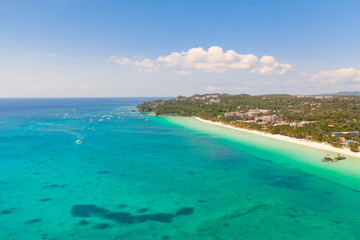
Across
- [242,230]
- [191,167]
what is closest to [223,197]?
[242,230]

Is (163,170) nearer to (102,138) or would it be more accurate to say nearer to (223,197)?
(223,197)

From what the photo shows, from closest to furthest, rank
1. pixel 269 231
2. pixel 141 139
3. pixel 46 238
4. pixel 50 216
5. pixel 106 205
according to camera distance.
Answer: pixel 46 238 < pixel 269 231 < pixel 50 216 < pixel 106 205 < pixel 141 139

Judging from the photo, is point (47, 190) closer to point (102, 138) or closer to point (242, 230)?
point (242, 230)

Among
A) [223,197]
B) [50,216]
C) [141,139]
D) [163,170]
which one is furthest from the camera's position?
[141,139]

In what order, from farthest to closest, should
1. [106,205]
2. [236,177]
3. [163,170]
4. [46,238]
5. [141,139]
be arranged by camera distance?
1. [141,139]
2. [163,170]
3. [236,177]
4. [106,205]
5. [46,238]

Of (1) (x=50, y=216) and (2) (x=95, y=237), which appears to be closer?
(2) (x=95, y=237)

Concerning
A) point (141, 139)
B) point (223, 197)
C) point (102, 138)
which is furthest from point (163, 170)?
point (102, 138)
